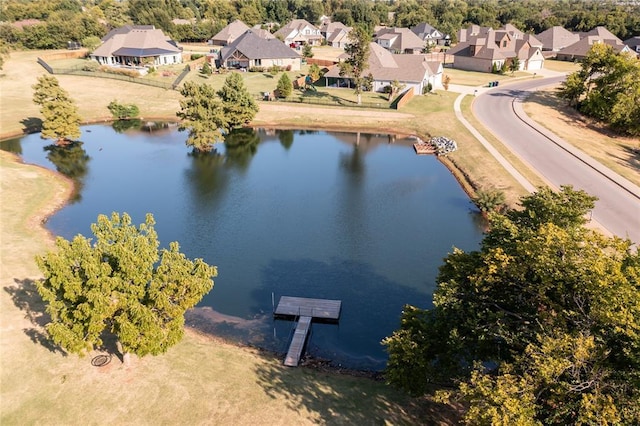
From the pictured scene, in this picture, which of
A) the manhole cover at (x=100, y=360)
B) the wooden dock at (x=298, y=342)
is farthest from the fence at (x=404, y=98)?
the manhole cover at (x=100, y=360)

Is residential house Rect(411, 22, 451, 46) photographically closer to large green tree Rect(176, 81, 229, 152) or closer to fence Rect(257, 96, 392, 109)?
fence Rect(257, 96, 392, 109)

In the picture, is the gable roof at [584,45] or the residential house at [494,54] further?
the gable roof at [584,45]

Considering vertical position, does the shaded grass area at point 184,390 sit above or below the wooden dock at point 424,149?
below

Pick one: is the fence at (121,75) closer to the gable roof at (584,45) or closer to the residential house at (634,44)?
the gable roof at (584,45)

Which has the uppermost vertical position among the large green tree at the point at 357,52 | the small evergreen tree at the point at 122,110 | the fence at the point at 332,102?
the large green tree at the point at 357,52

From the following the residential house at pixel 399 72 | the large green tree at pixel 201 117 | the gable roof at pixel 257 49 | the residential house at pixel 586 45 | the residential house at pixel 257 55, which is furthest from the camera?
the residential house at pixel 586 45

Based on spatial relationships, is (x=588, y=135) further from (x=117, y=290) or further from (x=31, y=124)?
(x=31, y=124)

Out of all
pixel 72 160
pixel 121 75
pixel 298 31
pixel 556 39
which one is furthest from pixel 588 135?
pixel 298 31
